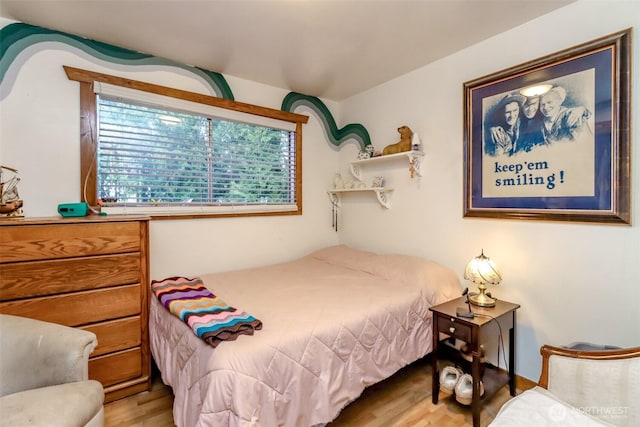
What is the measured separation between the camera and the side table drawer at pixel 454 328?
163cm

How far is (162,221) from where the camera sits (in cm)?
231

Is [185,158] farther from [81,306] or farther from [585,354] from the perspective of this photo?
[585,354]

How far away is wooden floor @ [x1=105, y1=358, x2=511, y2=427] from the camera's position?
1.64 meters

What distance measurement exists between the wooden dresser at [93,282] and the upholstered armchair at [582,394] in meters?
2.00

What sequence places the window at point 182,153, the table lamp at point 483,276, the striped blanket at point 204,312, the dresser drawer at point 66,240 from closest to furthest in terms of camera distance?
the striped blanket at point 204,312, the dresser drawer at point 66,240, the table lamp at point 483,276, the window at point 182,153

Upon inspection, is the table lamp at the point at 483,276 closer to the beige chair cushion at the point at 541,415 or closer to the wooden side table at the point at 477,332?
the wooden side table at the point at 477,332

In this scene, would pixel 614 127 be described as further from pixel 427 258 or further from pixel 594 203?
pixel 427 258

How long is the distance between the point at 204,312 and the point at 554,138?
2282 mm

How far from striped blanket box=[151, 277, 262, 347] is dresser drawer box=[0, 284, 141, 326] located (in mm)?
163

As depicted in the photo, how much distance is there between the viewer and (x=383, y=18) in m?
1.84

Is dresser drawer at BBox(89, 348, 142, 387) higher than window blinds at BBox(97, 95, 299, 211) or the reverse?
the reverse

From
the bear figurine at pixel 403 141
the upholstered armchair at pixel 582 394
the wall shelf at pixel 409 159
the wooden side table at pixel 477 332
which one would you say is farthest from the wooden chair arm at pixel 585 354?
the bear figurine at pixel 403 141

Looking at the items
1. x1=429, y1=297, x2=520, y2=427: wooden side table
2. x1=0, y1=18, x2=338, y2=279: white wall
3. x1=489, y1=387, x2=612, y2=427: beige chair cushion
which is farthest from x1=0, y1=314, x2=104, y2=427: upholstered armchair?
x1=429, y1=297, x2=520, y2=427: wooden side table

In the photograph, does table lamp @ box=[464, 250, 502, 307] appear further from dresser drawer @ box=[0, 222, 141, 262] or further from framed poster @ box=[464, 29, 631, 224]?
dresser drawer @ box=[0, 222, 141, 262]
